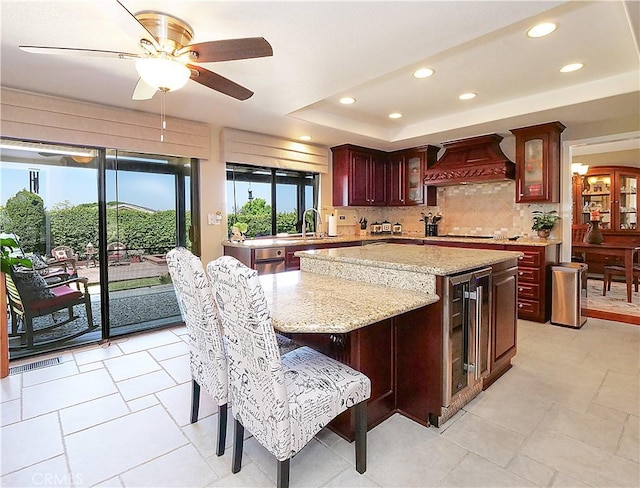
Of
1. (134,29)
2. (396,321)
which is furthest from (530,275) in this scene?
(134,29)

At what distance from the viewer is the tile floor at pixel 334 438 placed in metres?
1.74

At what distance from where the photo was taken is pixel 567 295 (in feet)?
13.1

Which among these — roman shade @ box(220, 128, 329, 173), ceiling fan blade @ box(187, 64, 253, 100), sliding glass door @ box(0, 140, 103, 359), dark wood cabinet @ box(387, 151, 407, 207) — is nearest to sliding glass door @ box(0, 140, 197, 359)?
sliding glass door @ box(0, 140, 103, 359)

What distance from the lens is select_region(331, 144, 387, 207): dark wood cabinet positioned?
17.9ft

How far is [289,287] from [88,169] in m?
2.71

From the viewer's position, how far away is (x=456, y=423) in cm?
218

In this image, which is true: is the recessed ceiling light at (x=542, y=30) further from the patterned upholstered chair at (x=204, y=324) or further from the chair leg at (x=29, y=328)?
the chair leg at (x=29, y=328)

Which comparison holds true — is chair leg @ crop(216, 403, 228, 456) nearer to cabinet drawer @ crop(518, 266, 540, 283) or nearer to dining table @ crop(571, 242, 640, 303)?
cabinet drawer @ crop(518, 266, 540, 283)

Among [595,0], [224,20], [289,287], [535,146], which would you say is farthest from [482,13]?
[535,146]

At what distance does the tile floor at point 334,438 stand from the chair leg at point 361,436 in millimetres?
49

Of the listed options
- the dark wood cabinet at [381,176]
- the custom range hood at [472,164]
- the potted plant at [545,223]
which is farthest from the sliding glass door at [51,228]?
the potted plant at [545,223]

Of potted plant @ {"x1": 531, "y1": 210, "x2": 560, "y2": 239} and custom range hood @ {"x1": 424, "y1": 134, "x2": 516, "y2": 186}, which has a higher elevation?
custom range hood @ {"x1": 424, "y1": 134, "x2": 516, "y2": 186}

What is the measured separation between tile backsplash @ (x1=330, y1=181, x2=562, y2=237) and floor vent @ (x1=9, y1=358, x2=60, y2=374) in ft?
12.5

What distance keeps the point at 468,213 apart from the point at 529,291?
5.45ft
